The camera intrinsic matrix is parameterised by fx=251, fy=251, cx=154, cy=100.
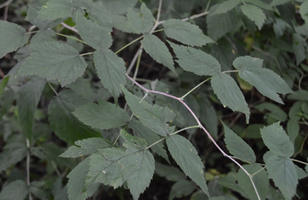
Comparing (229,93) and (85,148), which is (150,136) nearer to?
(85,148)

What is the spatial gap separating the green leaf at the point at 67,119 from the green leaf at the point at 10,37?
343 millimetres

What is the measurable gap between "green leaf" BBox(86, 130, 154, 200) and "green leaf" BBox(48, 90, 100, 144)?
15.2 inches

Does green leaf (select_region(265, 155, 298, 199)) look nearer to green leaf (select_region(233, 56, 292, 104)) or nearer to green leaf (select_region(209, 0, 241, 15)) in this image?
green leaf (select_region(233, 56, 292, 104))

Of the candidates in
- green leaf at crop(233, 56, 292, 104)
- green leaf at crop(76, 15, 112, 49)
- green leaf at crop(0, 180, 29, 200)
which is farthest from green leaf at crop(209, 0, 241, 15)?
green leaf at crop(0, 180, 29, 200)

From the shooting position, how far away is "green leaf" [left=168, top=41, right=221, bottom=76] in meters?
1.04

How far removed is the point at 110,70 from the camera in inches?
38.1

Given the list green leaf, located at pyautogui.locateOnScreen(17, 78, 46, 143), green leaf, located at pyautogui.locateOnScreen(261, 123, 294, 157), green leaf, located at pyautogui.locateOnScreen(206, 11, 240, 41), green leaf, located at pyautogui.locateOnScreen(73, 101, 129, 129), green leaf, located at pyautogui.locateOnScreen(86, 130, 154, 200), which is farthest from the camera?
green leaf, located at pyautogui.locateOnScreen(206, 11, 240, 41)

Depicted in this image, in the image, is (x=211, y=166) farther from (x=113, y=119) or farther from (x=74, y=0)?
(x=74, y=0)

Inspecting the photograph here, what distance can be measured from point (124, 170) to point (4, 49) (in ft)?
2.34

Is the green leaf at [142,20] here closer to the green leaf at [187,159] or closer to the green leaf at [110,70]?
the green leaf at [110,70]

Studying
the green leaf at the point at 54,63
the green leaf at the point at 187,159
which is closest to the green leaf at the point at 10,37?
the green leaf at the point at 54,63

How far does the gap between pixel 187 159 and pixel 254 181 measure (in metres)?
0.36

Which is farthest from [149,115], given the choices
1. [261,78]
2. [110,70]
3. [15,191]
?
[15,191]

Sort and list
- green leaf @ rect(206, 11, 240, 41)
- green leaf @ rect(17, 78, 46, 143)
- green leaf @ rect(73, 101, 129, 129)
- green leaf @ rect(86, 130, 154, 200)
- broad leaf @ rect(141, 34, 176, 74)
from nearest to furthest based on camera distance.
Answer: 1. green leaf @ rect(86, 130, 154, 200)
2. green leaf @ rect(73, 101, 129, 129)
3. broad leaf @ rect(141, 34, 176, 74)
4. green leaf @ rect(17, 78, 46, 143)
5. green leaf @ rect(206, 11, 240, 41)
